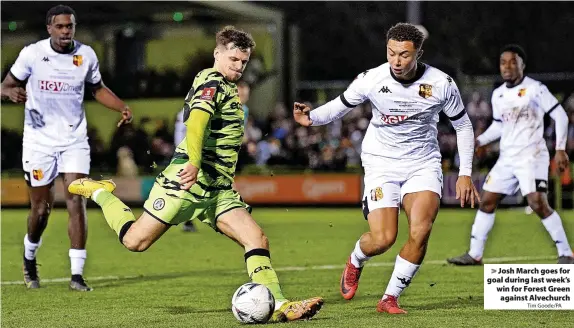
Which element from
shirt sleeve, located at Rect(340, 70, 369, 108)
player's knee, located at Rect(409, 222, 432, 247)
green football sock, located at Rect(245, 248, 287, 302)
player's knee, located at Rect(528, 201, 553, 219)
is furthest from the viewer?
player's knee, located at Rect(528, 201, 553, 219)

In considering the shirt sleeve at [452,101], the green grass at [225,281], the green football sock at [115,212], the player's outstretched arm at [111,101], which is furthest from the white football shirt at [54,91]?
the shirt sleeve at [452,101]

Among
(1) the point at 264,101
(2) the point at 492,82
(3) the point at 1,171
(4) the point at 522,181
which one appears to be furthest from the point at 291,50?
(4) the point at 522,181

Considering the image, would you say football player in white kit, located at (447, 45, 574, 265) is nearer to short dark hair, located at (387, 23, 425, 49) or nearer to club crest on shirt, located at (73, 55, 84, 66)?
short dark hair, located at (387, 23, 425, 49)

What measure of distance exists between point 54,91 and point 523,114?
5.07 meters

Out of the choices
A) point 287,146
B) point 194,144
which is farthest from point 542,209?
point 287,146

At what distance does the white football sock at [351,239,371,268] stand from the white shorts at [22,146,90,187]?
9.33 ft

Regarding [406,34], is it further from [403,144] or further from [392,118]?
[403,144]

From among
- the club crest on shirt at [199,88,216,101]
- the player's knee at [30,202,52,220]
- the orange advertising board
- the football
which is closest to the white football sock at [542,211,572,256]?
the football

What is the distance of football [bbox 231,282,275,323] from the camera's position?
7.56m

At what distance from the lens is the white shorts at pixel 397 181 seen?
8.54 m

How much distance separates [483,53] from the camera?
4381 cm

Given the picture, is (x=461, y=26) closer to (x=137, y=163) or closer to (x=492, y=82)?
(x=492, y=82)

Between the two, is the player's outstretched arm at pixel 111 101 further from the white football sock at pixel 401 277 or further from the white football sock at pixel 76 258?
the white football sock at pixel 401 277

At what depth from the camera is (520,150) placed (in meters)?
12.2
